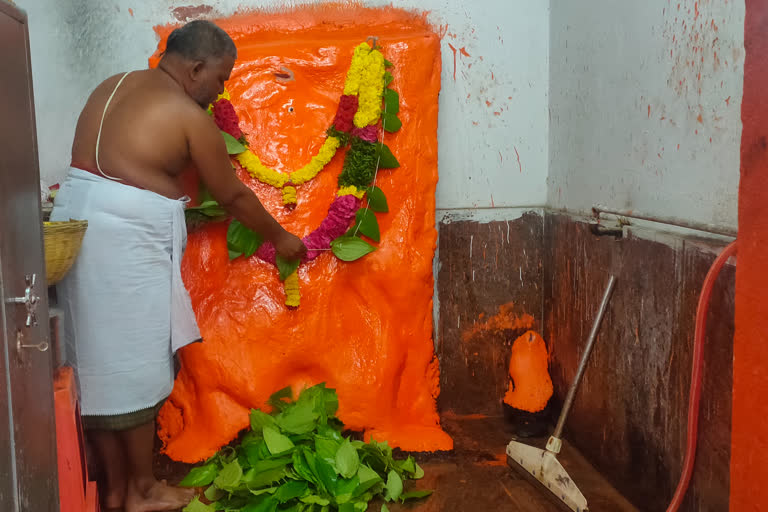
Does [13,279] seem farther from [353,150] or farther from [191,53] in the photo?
[353,150]

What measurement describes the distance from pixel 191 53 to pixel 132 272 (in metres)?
0.90

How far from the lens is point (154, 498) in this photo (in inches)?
103

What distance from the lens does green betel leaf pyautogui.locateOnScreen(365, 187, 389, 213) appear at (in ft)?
10.5

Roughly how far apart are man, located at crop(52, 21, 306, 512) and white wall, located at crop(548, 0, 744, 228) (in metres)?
1.61

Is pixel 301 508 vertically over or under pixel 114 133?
under

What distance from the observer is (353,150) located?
3.19 metres

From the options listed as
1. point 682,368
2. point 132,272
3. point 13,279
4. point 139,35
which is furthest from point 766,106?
point 139,35

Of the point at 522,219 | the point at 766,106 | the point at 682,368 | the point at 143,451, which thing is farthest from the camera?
the point at 522,219

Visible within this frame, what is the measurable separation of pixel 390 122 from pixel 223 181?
0.95 metres

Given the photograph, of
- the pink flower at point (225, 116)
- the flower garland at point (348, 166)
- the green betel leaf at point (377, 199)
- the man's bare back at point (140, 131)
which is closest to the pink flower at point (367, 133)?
the flower garland at point (348, 166)

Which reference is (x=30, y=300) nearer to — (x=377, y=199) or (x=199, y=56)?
(x=199, y=56)

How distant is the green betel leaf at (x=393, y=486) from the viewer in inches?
106

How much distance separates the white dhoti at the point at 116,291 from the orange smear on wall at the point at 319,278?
592 mm

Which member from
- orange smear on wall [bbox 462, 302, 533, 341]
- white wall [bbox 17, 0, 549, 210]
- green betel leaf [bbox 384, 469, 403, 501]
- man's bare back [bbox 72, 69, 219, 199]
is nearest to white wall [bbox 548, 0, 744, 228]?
white wall [bbox 17, 0, 549, 210]
